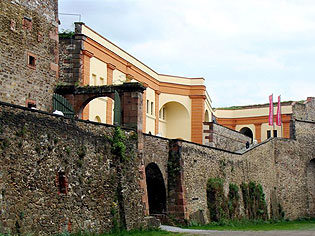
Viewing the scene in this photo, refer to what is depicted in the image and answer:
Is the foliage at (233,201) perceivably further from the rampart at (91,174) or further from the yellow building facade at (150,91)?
the yellow building facade at (150,91)

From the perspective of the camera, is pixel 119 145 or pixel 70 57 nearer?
pixel 119 145

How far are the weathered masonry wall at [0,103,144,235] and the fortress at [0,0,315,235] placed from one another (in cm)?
3

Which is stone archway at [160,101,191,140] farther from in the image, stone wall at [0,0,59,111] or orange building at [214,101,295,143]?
stone wall at [0,0,59,111]

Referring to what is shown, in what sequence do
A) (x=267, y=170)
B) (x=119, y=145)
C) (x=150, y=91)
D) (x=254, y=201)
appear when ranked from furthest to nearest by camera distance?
(x=150, y=91) < (x=267, y=170) < (x=254, y=201) < (x=119, y=145)

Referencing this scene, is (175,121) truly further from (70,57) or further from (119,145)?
(119,145)

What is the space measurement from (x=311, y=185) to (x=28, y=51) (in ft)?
95.5

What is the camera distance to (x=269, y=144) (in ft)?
137

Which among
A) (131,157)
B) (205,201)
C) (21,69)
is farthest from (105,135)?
(205,201)

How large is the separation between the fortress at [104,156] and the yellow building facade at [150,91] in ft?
0.42

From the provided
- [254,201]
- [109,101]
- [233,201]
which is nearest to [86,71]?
[109,101]


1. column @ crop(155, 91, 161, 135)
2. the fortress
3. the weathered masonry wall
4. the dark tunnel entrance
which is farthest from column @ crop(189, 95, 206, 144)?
the weathered masonry wall

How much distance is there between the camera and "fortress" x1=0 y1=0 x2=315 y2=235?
682 inches

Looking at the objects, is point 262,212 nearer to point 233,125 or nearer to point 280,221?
point 280,221

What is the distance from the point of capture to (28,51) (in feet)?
81.1
